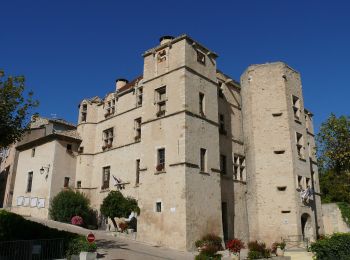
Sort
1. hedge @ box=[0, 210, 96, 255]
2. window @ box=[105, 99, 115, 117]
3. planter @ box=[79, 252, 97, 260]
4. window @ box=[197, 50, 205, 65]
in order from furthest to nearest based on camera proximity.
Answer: window @ box=[105, 99, 115, 117]
window @ box=[197, 50, 205, 65]
hedge @ box=[0, 210, 96, 255]
planter @ box=[79, 252, 97, 260]

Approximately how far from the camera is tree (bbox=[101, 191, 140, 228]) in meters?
25.3

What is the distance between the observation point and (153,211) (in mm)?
24047

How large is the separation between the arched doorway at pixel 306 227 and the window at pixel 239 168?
5.31 m

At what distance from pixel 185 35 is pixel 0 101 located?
13.1 metres

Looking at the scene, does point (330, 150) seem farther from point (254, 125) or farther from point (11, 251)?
point (11, 251)

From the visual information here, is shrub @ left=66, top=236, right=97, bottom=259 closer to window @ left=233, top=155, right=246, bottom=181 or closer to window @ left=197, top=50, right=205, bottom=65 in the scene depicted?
window @ left=233, top=155, right=246, bottom=181

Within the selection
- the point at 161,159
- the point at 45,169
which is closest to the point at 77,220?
the point at 45,169

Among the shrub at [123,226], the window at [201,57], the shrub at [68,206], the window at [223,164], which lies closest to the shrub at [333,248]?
the window at [223,164]

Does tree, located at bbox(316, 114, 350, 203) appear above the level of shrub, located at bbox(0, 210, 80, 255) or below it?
above

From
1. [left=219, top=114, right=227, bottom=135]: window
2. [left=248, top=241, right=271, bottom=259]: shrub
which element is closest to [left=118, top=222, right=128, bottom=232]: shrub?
[left=219, top=114, right=227, bottom=135]: window

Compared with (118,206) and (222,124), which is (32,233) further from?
(222,124)

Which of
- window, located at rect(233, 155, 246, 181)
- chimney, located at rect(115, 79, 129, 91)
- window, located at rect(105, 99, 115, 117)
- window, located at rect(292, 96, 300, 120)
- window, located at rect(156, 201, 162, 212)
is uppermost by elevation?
chimney, located at rect(115, 79, 129, 91)

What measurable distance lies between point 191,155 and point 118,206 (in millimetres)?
6309

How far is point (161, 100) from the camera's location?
26406 millimetres
